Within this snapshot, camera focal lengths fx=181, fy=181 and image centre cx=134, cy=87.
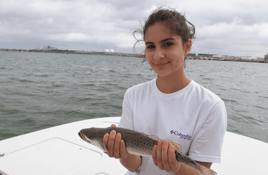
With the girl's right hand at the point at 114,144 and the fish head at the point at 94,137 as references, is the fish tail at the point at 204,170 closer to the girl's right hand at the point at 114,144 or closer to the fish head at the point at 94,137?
the girl's right hand at the point at 114,144

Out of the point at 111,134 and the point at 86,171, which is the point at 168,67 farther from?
the point at 86,171

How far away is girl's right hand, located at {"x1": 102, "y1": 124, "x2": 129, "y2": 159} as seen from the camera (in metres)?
1.94

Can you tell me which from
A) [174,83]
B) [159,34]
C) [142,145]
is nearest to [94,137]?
[142,145]

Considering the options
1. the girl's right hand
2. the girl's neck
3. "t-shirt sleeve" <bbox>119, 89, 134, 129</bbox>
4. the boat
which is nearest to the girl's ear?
the girl's neck

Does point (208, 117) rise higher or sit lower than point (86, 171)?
higher

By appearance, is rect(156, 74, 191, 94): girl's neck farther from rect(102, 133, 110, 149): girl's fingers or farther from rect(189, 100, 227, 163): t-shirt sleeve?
rect(102, 133, 110, 149): girl's fingers

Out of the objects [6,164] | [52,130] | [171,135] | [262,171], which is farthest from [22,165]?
[262,171]

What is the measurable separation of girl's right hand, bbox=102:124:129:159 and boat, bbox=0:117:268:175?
159cm

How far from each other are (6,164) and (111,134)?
2.55 m

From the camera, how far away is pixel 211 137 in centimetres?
196

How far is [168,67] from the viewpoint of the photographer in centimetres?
205

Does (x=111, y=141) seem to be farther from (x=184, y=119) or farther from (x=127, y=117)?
(x=184, y=119)

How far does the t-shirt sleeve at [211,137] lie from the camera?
196 centimetres

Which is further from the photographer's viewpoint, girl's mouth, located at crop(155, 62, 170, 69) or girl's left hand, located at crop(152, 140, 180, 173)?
girl's mouth, located at crop(155, 62, 170, 69)
